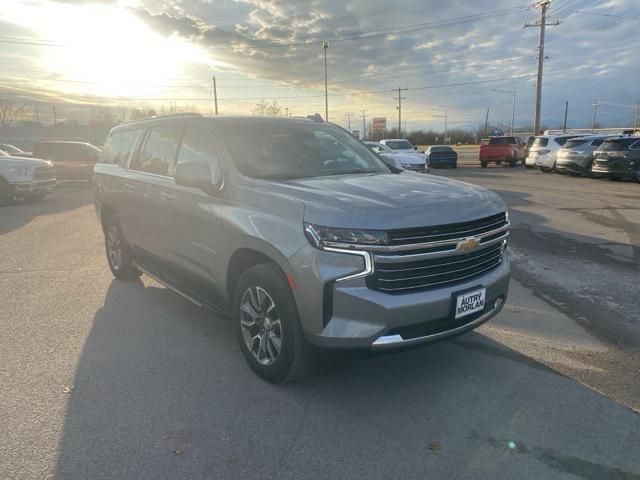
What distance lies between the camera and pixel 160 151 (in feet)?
17.0

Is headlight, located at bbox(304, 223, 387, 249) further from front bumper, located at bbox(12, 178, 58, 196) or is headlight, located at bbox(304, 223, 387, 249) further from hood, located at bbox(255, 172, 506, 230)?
front bumper, located at bbox(12, 178, 58, 196)

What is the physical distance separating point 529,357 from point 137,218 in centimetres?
419

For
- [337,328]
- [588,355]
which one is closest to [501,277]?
[588,355]

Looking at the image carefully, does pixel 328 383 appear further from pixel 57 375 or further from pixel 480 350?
pixel 57 375

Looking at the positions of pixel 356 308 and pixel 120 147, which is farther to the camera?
pixel 120 147

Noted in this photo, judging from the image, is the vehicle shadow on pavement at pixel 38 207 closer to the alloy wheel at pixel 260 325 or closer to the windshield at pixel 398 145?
the alloy wheel at pixel 260 325

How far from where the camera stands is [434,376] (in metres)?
3.85

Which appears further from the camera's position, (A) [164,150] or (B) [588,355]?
(A) [164,150]

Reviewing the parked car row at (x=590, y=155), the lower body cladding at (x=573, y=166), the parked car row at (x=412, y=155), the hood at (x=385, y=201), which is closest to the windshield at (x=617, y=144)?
the parked car row at (x=590, y=155)

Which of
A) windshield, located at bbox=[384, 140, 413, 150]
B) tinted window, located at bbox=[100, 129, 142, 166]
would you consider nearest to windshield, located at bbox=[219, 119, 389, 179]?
tinted window, located at bbox=[100, 129, 142, 166]

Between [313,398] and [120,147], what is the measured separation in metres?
4.38

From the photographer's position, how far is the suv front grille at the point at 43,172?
1499 centimetres

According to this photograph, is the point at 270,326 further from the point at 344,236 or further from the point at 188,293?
the point at 188,293

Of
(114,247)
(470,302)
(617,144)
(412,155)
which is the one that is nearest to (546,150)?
(617,144)
